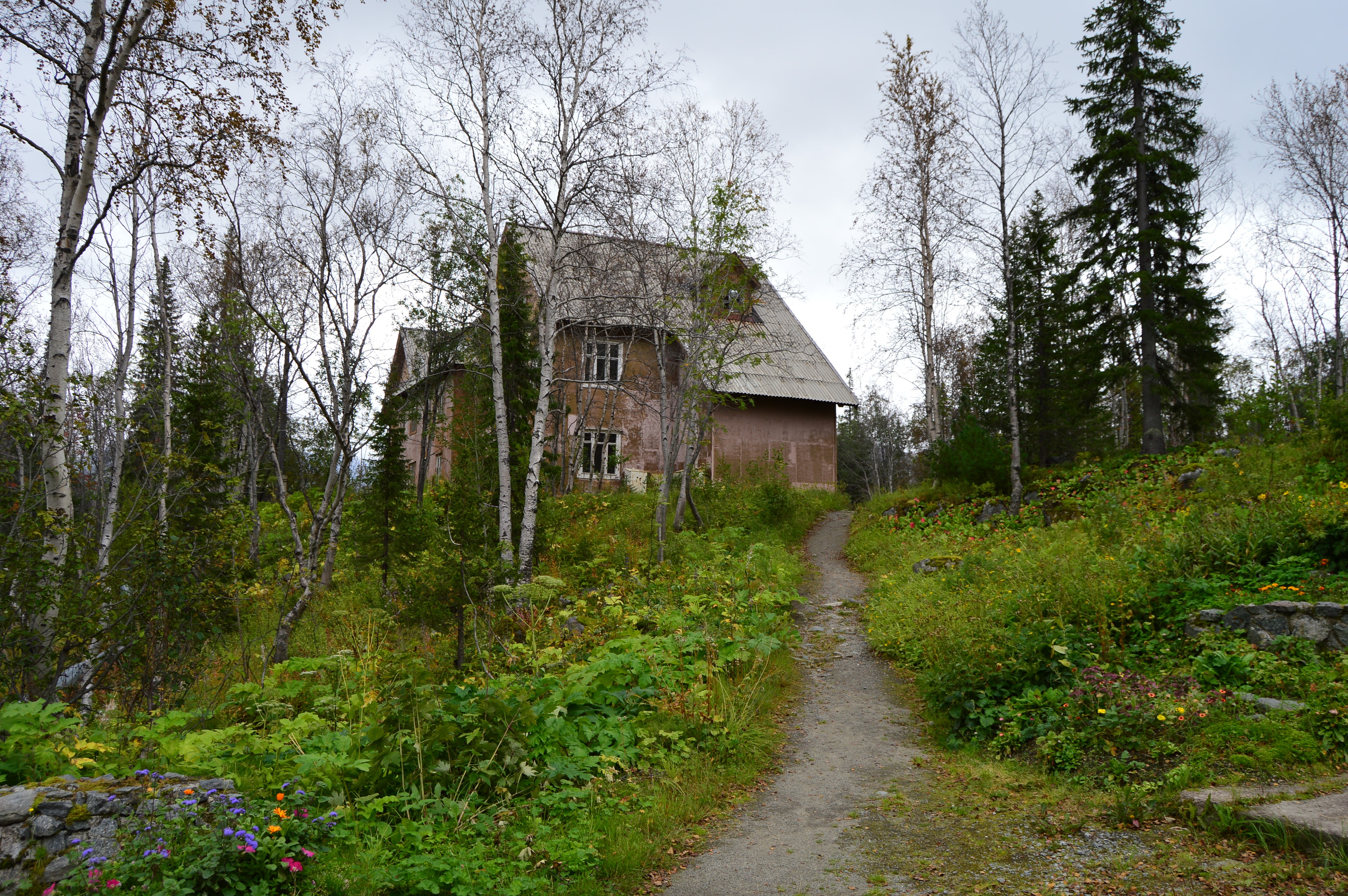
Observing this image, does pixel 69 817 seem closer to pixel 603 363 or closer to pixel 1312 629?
pixel 1312 629

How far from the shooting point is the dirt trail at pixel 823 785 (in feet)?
14.6

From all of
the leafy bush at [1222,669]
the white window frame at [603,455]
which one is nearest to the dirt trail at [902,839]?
the leafy bush at [1222,669]

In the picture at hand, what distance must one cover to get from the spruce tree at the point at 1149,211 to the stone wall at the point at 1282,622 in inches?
445

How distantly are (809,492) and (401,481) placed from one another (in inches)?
511

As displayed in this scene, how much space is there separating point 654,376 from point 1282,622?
17133 millimetres

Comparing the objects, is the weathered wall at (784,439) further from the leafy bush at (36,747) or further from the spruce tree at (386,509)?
the leafy bush at (36,747)

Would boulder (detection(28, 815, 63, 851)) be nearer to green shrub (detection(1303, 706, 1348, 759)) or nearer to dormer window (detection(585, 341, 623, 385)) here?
green shrub (detection(1303, 706, 1348, 759))

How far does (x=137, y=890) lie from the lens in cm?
359

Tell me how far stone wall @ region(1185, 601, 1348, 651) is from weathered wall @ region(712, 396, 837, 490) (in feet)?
56.0

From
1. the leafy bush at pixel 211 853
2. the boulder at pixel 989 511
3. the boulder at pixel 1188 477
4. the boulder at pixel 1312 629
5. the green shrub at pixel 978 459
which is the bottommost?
the leafy bush at pixel 211 853

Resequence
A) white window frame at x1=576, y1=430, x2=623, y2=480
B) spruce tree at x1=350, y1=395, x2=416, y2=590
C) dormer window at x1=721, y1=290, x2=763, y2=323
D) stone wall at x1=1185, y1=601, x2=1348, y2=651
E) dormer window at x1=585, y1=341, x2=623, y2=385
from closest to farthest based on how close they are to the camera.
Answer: stone wall at x1=1185, y1=601, x2=1348, y2=651 → dormer window at x1=585, y1=341, x2=623, y2=385 → dormer window at x1=721, y1=290, x2=763, y2=323 → spruce tree at x1=350, y1=395, x2=416, y2=590 → white window frame at x1=576, y1=430, x2=623, y2=480

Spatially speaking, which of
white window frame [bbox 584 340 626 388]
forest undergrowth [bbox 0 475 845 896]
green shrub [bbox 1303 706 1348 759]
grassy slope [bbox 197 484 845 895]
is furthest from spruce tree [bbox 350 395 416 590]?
green shrub [bbox 1303 706 1348 759]

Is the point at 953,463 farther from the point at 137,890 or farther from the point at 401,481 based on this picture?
the point at 137,890

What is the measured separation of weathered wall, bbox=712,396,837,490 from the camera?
79.7 feet
